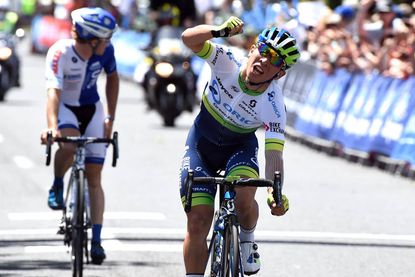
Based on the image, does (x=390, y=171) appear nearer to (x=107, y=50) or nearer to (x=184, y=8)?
(x=107, y=50)

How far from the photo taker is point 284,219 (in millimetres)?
14562

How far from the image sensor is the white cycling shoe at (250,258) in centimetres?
928

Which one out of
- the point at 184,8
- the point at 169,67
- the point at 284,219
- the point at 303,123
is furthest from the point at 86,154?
the point at 184,8

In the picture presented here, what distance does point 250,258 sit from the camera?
9.33 meters

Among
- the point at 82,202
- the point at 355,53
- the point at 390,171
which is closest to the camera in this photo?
the point at 82,202

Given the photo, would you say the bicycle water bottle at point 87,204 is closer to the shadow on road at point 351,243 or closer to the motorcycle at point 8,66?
the shadow on road at point 351,243

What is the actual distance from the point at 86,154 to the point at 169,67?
14.1 metres

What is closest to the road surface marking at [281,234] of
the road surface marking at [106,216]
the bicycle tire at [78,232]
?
the road surface marking at [106,216]

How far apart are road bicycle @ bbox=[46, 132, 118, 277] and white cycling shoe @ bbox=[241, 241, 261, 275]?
1.34 m

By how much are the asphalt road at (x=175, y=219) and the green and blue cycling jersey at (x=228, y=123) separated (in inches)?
74.6

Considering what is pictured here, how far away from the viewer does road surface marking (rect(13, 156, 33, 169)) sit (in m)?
19.2

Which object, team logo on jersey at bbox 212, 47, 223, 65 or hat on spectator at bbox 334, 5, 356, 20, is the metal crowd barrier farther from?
team logo on jersey at bbox 212, 47, 223, 65

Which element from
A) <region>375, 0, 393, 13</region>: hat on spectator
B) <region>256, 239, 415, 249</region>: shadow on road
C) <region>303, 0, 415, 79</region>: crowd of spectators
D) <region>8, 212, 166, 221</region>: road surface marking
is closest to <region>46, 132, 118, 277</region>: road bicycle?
<region>256, 239, 415, 249</region>: shadow on road

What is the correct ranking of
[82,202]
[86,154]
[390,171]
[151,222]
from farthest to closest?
[390,171] < [151,222] < [86,154] < [82,202]
